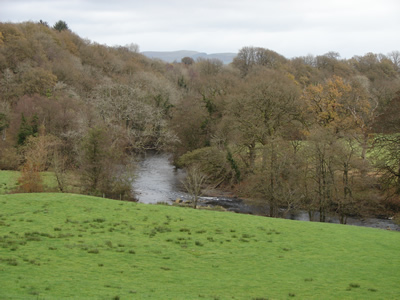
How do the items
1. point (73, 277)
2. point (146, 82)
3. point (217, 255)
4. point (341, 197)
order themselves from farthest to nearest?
point (146, 82), point (341, 197), point (217, 255), point (73, 277)

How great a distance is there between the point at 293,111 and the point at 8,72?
53355mm

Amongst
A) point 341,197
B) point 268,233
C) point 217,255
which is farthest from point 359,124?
point 217,255

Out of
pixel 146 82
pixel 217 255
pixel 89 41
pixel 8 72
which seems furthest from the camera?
pixel 89 41

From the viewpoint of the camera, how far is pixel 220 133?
55000mm

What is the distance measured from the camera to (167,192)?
48500 mm

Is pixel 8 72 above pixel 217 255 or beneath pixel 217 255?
above

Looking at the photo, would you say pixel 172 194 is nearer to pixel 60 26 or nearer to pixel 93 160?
pixel 93 160

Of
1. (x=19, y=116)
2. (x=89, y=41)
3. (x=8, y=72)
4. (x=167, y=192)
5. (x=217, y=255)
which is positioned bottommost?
(x=167, y=192)

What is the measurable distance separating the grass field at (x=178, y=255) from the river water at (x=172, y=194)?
1311 cm

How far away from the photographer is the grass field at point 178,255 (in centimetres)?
1424

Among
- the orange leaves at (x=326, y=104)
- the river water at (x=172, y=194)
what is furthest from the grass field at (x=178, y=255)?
the orange leaves at (x=326, y=104)

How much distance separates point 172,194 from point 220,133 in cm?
1222

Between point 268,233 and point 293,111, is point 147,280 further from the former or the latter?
point 293,111

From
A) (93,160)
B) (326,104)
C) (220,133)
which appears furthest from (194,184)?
(326,104)
